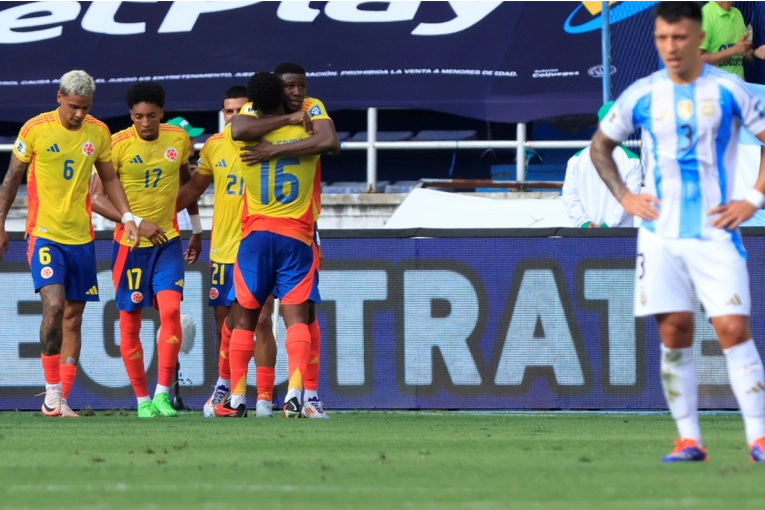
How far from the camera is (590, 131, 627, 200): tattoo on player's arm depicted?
20.9 feet

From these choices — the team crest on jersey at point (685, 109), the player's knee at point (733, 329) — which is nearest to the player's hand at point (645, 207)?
the team crest on jersey at point (685, 109)

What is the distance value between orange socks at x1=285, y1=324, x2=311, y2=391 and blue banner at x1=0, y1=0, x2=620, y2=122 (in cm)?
761

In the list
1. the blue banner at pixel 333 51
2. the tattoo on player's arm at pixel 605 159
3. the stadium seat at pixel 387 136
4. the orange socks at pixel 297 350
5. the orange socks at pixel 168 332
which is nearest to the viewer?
the tattoo on player's arm at pixel 605 159

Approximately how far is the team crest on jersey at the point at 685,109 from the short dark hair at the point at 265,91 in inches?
147

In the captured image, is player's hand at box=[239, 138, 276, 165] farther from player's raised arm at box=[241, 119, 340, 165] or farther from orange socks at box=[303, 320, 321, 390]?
orange socks at box=[303, 320, 321, 390]

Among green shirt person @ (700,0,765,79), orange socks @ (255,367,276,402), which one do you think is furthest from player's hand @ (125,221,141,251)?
green shirt person @ (700,0,765,79)

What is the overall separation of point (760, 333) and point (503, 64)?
20.9ft

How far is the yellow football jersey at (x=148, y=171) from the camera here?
407 inches

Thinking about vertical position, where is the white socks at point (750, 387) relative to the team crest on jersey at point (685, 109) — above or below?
below

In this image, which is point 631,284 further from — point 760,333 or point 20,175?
point 20,175

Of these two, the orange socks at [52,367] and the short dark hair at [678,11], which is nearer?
the short dark hair at [678,11]

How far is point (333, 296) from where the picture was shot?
11336 millimetres

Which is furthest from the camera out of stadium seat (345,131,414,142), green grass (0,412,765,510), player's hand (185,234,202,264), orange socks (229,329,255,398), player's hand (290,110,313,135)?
stadium seat (345,131,414,142)

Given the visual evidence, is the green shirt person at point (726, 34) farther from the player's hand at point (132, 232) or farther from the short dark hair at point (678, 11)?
the short dark hair at point (678, 11)
